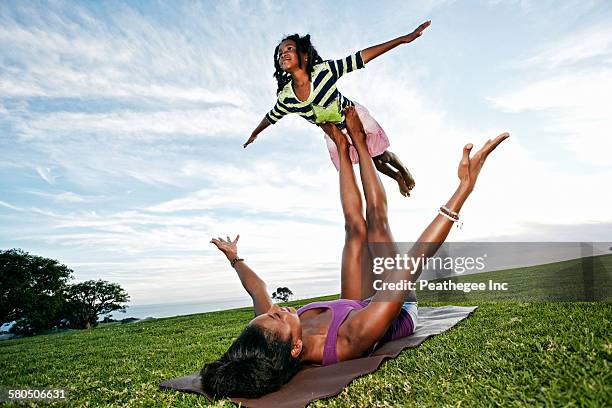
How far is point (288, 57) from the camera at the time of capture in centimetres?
613

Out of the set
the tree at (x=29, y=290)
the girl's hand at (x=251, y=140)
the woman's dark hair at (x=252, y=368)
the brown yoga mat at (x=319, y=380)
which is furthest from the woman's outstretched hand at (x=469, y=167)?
the tree at (x=29, y=290)

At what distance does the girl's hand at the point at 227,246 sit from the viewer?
17.9ft

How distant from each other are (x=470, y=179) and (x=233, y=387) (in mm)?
2588

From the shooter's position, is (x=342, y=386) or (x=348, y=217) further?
(x=348, y=217)

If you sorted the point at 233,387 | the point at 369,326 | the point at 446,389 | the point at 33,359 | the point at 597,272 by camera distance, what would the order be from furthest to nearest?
1. the point at 597,272
2. the point at 33,359
3. the point at 369,326
4. the point at 233,387
5. the point at 446,389

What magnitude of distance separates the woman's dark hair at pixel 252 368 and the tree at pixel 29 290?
3956 centimetres

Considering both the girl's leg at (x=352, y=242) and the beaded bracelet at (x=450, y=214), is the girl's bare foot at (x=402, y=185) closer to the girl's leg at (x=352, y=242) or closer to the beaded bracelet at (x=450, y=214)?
the girl's leg at (x=352, y=242)

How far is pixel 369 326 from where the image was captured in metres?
3.52

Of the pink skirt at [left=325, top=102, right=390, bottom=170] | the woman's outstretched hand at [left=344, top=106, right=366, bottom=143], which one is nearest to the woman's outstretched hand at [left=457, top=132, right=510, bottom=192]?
the woman's outstretched hand at [left=344, top=106, right=366, bottom=143]

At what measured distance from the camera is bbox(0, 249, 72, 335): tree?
115 feet

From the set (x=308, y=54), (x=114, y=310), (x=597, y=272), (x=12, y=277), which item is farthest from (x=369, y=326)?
(x=114, y=310)

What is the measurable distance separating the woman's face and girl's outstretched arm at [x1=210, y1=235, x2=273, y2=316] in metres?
0.95

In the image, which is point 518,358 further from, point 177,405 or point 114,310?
point 114,310

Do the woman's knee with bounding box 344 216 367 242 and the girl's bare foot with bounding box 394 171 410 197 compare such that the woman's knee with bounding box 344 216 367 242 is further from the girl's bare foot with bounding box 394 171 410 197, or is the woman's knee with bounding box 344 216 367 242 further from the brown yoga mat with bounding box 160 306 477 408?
the girl's bare foot with bounding box 394 171 410 197
